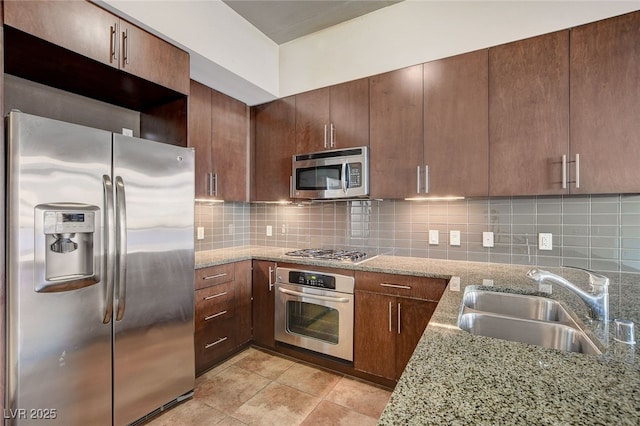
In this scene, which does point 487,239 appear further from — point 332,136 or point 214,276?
point 214,276

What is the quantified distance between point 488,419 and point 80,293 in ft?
5.74

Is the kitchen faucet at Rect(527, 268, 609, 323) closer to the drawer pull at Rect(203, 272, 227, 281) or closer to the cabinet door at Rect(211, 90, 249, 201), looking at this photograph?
the drawer pull at Rect(203, 272, 227, 281)

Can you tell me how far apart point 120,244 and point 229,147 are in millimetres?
1418

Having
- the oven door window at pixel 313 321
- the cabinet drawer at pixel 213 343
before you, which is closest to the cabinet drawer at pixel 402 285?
the oven door window at pixel 313 321

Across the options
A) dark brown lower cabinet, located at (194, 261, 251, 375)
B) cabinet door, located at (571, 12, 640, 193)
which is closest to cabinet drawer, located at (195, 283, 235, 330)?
dark brown lower cabinet, located at (194, 261, 251, 375)

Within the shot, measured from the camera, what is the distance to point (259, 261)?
2686mm

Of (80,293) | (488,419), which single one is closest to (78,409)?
(80,293)

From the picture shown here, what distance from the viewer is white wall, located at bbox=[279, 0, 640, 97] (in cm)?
185

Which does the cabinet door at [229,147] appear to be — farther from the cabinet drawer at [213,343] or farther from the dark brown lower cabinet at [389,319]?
the dark brown lower cabinet at [389,319]

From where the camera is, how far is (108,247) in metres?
1.59

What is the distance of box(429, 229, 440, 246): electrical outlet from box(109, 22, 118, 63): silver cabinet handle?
2409 mm

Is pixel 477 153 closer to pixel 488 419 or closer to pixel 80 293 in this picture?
pixel 488 419

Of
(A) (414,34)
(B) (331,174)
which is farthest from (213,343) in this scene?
(A) (414,34)

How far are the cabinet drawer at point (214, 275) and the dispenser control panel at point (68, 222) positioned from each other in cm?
84
